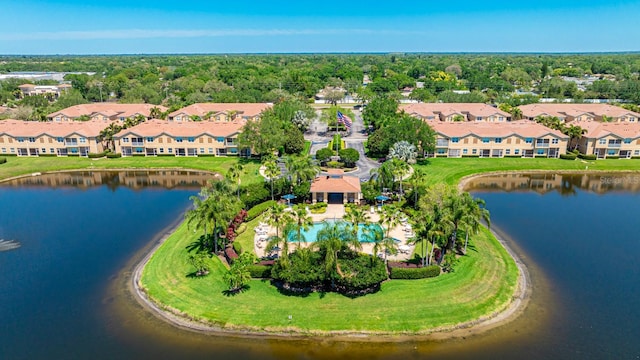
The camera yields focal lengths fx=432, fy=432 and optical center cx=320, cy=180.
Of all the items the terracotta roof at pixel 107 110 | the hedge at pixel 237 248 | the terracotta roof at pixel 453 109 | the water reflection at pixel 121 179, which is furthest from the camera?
the terracotta roof at pixel 107 110

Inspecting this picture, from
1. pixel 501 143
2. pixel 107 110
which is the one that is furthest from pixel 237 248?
pixel 107 110

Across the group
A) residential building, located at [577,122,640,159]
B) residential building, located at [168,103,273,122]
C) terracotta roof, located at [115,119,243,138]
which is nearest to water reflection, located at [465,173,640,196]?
residential building, located at [577,122,640,159]

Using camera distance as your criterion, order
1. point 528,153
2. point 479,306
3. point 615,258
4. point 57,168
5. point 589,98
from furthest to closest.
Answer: point 589,98
point 528,153
point 57,168
point 615,258
point 479,306

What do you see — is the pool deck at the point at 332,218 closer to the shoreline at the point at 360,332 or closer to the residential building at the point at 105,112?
the shoreline at the point at 360,332

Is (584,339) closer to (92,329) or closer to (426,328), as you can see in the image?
(426,328)

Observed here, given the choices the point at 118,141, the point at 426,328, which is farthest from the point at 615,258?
the point at 118,141

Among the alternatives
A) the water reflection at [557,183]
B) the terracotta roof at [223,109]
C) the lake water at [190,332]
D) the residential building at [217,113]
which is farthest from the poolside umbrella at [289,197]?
the terracotta roof at [223,109]
